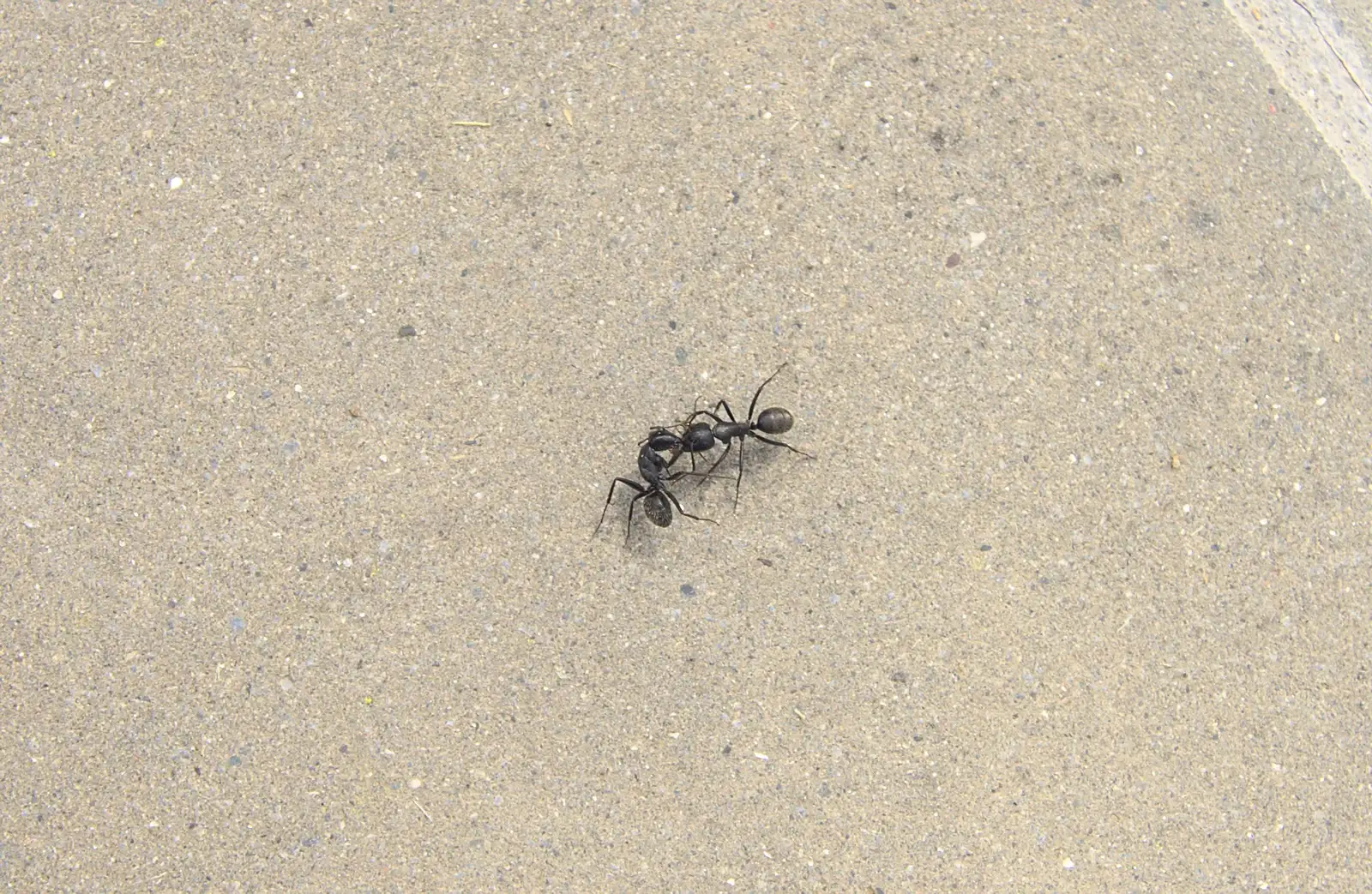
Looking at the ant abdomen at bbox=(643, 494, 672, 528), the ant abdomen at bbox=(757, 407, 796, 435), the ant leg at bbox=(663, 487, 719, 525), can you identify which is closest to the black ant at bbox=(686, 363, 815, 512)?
the ant abdomen at bbox=(757, 407, 796, 435)

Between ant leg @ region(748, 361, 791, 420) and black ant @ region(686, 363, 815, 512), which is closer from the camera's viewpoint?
black ant @ region(686, 363, 815, 512)

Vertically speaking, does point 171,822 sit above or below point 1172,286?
below

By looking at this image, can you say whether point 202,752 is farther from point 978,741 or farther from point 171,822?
point 978,741

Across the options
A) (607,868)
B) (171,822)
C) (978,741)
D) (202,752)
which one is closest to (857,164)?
(978,741)

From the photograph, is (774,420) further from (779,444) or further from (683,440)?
(683,440)

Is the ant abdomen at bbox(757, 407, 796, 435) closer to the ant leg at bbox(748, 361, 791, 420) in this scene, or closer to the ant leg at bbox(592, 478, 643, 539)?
the ant leg at bbox(748, 361, 791, 420)

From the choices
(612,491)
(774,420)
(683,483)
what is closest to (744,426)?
(774,420)
